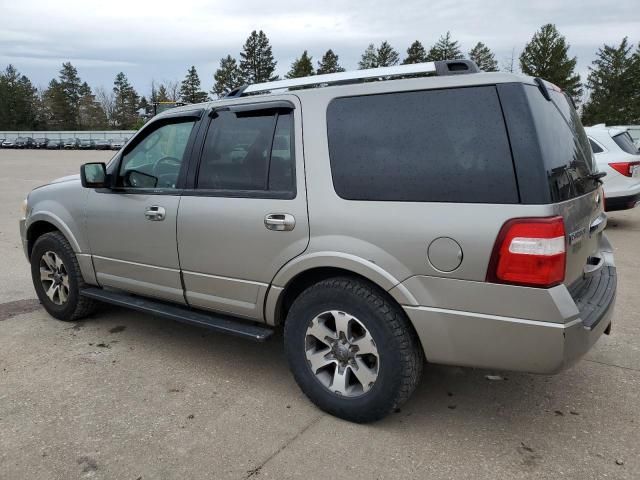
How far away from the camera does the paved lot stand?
8.53ft

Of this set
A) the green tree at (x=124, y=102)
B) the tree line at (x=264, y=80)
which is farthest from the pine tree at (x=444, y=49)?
the green tree at (x=124, y=102)

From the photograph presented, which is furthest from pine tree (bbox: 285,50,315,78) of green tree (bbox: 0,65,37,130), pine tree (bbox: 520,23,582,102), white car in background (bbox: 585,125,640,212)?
white car in background (bbox: 585,125,640,212)

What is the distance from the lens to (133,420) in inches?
119

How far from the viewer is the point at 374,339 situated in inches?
110

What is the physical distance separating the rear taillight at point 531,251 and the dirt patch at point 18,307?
444 cm

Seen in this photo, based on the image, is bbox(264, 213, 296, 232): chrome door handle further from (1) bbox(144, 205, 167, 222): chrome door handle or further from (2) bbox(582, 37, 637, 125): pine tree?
(2) bbox(582, 37, 637, 125): pine tree

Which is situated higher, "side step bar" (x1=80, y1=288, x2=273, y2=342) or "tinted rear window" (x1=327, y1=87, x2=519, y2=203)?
"tinted rear window" (x1=327, y1=87, x2=519, y2=203)

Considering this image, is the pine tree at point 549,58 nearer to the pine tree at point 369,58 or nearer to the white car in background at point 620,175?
the pine tree at point 369,58

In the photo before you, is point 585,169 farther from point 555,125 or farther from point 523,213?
point 523,213

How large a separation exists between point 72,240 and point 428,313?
10.4ft

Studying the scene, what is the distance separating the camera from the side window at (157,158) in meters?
3.73

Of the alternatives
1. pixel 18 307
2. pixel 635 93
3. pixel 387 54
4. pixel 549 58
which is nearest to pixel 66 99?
pixel 387 54

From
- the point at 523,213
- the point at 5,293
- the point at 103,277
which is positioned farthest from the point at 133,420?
the point at 5,293

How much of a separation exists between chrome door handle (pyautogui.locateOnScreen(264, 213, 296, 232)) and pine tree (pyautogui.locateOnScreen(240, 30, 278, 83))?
272 feet
